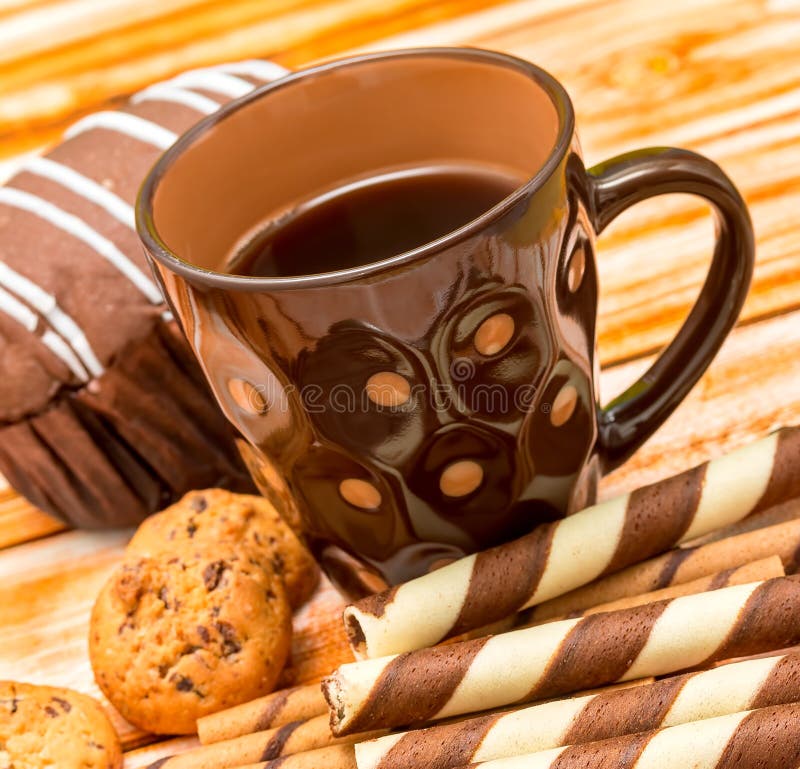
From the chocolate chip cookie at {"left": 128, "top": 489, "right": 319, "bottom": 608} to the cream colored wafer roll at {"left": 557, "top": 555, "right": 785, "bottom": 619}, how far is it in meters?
0.25

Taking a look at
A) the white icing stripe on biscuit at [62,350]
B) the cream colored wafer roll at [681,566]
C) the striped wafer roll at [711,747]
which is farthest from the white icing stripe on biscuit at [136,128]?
the striped wafer roll at [711,747]

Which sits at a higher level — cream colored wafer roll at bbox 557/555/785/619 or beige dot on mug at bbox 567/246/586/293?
beige dot on mug at bbox 567/246/586/293

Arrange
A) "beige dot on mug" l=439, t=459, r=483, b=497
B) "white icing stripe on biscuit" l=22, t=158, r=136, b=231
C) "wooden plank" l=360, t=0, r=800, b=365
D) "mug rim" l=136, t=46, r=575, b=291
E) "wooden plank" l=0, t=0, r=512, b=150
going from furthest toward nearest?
1. "wooden plank" l=0, t=0, r=512, b=150
2. "wooden plank" l=360, t=0, r=800, b=365
3. "white icing stripe on biscuit" l=22, t=158, r=136, b=231
4. "beige dot on mug" l=439, t=459, r=483, b=497
5. "mug rim" l=136, t=46, r=575, b=291

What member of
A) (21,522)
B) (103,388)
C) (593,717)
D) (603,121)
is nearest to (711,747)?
(593,717)

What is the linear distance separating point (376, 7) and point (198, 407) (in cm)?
96

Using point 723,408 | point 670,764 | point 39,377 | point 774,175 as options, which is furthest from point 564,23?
point 670,764

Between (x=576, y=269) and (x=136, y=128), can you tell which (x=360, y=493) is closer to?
(x=576, y=269)

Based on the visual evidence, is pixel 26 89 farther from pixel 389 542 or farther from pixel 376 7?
pixel 389 542

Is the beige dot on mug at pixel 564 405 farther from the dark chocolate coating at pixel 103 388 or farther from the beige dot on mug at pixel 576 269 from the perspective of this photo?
the dark chocolate coating at pixel 103 388

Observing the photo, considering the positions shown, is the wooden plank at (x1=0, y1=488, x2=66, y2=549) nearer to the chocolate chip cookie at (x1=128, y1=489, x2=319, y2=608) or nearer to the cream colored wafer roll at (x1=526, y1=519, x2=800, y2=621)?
the chocolate chip cookie at (x1=128, y1=489, x2=319, y2=608)

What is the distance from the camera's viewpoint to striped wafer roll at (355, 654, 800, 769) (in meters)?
0.68

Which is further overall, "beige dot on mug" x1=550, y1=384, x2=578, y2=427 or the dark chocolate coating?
the dark chocolate coating

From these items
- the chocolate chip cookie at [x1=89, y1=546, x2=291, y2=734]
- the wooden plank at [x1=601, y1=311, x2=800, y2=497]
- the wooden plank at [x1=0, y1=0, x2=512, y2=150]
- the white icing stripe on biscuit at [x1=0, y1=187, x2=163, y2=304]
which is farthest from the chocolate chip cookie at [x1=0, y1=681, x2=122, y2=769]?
the wooden plank at [x1=0, y1=0, x2=512, y2=150]

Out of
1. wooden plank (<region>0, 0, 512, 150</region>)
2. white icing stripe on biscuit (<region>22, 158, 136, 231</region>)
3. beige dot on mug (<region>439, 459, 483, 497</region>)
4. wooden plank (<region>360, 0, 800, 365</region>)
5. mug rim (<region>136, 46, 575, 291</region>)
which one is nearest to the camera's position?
mug rim (<region>136, 46, 575, 291</region>)
